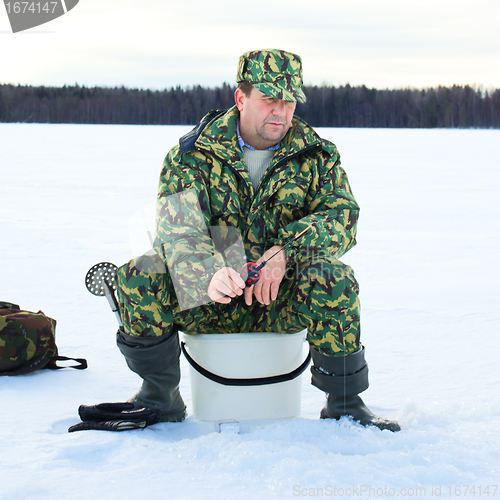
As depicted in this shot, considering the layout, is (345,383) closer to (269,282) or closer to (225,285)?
(269,282)

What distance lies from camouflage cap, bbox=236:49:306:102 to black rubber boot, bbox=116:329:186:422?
3.13 ft

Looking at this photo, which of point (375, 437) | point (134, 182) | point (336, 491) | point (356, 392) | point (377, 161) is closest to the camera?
point (336, 491)

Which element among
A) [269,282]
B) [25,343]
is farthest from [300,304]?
[25,343]

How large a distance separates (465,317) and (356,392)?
164 centimetres

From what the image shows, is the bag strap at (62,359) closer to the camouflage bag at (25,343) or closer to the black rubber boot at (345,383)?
the camouflage bag at (25,343)

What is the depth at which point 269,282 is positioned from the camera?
1936mm

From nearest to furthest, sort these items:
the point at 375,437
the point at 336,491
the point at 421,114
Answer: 1. the point at 336,491
2. the point at 375,437
3. the point at 421,114

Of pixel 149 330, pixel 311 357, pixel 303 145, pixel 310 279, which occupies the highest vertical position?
pixel 303 145

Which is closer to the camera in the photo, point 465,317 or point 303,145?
point 303,145

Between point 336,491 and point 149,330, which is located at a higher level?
point 149,330

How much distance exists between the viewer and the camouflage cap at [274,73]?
6.89 feet

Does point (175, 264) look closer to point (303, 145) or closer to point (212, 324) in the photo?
point (212, 324)

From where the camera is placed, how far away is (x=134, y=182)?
35.1 feet

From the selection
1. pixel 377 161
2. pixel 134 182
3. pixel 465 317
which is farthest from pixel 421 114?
pixel 465 317
